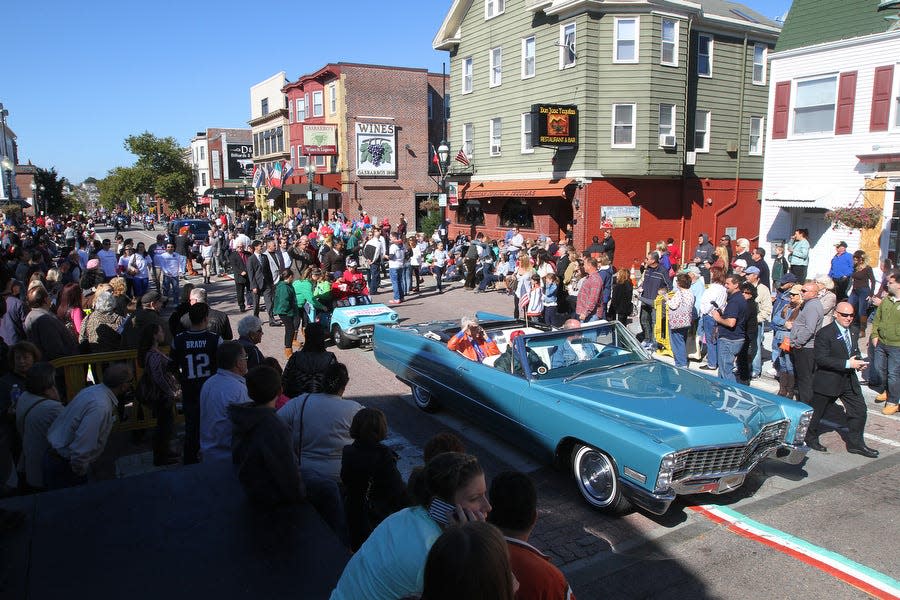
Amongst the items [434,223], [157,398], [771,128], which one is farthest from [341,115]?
[157,398]

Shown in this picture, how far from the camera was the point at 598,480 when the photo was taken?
571 centimetres

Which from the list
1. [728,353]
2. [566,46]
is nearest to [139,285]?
[728,353]

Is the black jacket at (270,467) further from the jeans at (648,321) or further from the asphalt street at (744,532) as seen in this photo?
the jeans at (648,321)

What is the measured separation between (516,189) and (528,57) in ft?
16.1

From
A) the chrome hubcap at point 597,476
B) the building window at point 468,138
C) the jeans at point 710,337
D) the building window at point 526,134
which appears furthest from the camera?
the building window at point 468,138

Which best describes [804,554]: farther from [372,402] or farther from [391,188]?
[391,188]

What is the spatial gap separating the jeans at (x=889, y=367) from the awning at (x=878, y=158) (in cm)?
901

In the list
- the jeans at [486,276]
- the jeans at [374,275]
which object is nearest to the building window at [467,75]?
the jeans at [486,276]

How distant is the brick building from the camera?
117 feet

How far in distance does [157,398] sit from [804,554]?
578 centimetres

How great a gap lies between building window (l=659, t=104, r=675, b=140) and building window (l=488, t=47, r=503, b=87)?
6.61 metres

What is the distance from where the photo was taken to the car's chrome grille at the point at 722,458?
5184 millimetres

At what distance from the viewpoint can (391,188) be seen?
A: 37.3 meters

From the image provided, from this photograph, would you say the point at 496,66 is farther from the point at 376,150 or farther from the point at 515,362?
the point at 515,362
